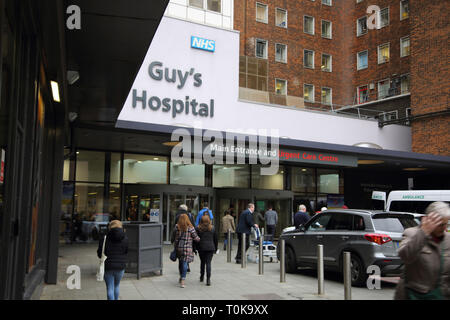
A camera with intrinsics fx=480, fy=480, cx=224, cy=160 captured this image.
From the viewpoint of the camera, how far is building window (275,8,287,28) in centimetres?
4219

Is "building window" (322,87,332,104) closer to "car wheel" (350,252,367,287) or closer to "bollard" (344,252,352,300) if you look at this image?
"car wheel" (350,252,367,287)

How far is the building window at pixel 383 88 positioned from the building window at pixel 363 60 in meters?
2.67

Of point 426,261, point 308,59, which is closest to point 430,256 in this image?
point 426,261

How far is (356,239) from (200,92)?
578 inches

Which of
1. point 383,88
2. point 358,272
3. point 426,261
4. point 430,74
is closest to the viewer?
point 426,261

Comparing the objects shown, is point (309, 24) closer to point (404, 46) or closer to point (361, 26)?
point (361, 26)

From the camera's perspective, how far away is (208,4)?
26844mm

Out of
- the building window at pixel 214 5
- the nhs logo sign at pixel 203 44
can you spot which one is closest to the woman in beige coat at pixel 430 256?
Answer: the nhs logo sign at pixel 203 44

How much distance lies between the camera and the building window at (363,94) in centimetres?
4349

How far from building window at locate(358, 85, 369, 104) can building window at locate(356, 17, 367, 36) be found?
16.6ft

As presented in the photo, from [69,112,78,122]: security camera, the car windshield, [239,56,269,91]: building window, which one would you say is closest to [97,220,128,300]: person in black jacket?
the car windshield

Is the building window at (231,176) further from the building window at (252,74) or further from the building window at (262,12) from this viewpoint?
the building window at (262,12)

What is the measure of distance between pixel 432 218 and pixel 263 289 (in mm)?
6615
